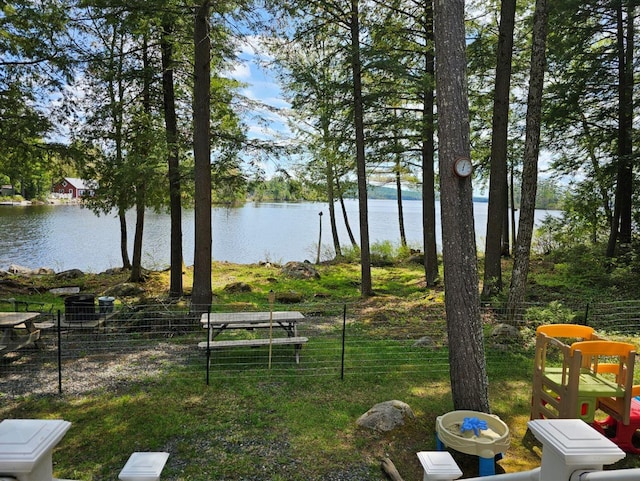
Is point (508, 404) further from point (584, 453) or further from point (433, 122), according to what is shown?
point (433, 122)

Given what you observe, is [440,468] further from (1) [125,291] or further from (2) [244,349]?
(1) [125,291]

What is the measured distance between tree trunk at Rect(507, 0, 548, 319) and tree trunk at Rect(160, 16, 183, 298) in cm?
720

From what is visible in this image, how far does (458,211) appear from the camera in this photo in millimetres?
3941

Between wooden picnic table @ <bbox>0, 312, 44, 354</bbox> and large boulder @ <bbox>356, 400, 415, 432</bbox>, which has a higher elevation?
wooden picnic table @ <bbox>0, 312, 44, 354</bbox>

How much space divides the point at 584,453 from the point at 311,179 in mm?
18554

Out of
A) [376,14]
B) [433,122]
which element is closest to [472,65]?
[433,122]

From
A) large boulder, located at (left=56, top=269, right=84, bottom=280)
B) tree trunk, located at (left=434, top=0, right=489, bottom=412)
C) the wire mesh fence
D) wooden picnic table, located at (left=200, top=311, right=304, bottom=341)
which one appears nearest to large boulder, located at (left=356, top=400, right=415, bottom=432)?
tree trunk, located at (left=434, top=0, right=489, bottom=412)

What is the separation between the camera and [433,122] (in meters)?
10.6

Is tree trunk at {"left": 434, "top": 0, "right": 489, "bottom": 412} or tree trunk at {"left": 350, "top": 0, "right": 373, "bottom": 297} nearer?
tree trunk at {"left": 434, "top": 0, "right": 489, "bottom": 412}

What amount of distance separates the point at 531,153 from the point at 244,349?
19.1ft

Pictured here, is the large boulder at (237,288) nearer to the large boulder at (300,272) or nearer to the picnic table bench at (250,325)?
the large boulder at (300,272)

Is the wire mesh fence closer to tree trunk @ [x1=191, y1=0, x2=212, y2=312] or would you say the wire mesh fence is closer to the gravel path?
the gravel path

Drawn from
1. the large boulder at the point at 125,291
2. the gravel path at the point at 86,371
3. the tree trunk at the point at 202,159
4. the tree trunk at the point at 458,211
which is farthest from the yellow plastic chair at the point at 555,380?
the large boulder at the point at 125,291

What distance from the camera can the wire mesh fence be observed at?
18.7ft
